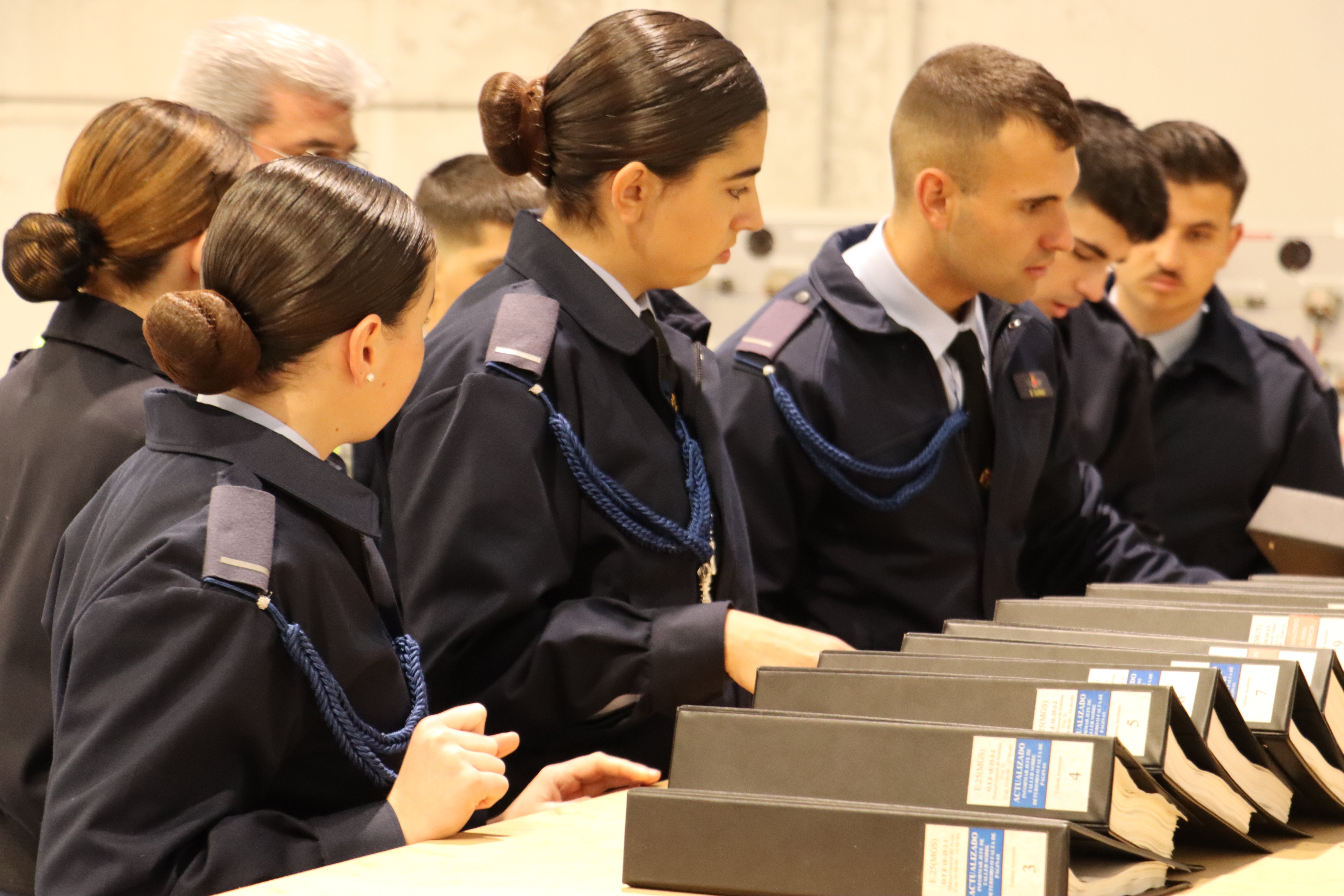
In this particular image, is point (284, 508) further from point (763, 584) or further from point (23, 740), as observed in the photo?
point (763, 584)

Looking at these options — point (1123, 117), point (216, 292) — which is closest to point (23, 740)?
point (216, 292)

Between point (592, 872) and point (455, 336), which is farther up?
point (455, 336)

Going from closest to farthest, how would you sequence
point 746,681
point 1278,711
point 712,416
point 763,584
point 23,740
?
point 1278,711 < point 23,740 < point 746,681 < point 712,416 < point 763,584

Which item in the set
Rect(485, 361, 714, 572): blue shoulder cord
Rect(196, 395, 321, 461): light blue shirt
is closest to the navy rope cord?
Rect(485, 361, 714, 572): blue shoulder cord

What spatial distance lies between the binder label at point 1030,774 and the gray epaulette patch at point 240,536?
641 millimetres

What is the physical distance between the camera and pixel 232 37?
254 cm

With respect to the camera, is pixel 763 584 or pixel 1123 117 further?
pixel 1123 117

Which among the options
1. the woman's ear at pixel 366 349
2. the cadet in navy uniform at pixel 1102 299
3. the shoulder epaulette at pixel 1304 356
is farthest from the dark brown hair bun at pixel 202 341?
the shoulder epaulette at pixel 1304 356

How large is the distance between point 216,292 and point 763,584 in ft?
3.73

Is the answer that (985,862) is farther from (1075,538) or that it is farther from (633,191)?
(1075,538)

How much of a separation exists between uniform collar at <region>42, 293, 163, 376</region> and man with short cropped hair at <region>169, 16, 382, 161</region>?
2.77ft

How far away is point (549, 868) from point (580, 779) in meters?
0.38

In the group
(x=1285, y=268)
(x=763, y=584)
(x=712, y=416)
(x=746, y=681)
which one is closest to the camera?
(x=746, y=681)

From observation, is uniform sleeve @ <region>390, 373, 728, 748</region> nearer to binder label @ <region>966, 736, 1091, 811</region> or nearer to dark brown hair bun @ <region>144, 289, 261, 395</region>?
dark brown hair bun @ <region>144, 289, 261, 395</region>
